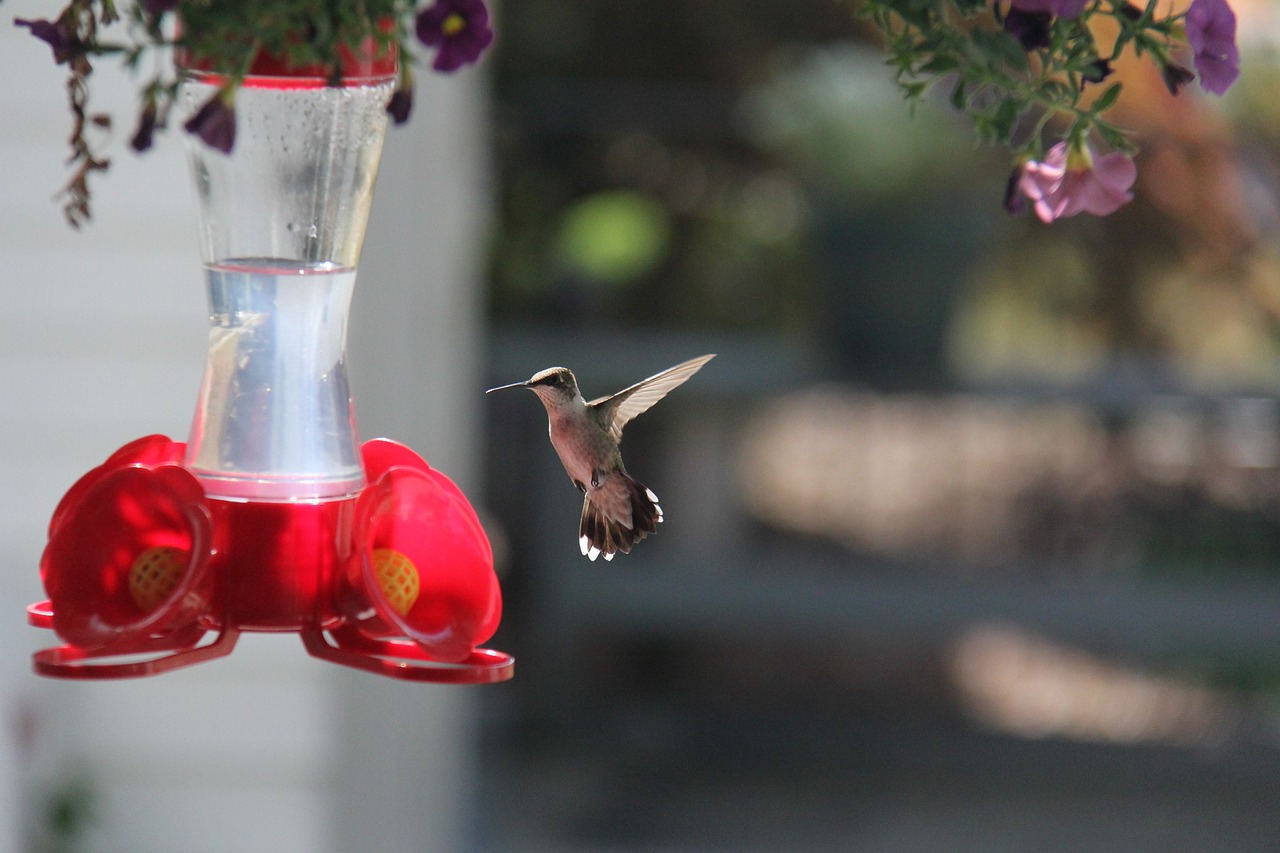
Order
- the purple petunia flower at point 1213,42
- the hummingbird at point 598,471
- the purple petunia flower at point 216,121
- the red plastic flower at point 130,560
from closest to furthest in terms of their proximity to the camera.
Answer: the purple petunia flower at point 216,121
the purple petunia flower at point 1213,42
the red plastic flower at point 130,560
the hummingbird at point 598,471

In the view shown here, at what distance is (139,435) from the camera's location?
303cm

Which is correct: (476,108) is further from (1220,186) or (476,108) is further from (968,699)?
(968,699)

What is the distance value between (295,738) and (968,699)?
3.57 metres

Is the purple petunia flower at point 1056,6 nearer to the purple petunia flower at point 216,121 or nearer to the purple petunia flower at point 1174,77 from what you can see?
the purple petunia flower at point 1174,77

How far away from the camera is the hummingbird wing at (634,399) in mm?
1357

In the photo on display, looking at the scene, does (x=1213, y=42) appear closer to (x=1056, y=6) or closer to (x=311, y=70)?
(x=1056, y=6)

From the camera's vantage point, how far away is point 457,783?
4359 mm

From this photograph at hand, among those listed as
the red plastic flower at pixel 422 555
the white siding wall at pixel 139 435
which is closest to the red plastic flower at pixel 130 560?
the red plastic flower at pixel 422 555

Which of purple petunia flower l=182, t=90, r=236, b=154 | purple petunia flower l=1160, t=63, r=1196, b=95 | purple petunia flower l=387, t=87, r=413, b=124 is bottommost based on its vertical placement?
purple petunia flower l=182, t=90, r=236, b=154

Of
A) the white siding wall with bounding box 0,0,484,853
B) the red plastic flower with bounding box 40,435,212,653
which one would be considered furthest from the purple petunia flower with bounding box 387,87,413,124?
the white siding wall with bounding box 0,0,484,853

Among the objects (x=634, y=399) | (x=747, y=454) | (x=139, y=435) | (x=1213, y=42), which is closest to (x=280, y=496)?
(x=634, y=399)

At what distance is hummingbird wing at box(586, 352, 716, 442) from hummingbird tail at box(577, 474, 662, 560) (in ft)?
0.28

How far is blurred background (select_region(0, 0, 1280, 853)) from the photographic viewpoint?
3.08 meters

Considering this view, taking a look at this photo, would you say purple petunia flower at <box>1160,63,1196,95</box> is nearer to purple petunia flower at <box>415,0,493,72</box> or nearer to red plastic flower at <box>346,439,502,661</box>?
purple petunia flower at <box>415,0,493,72</box>
